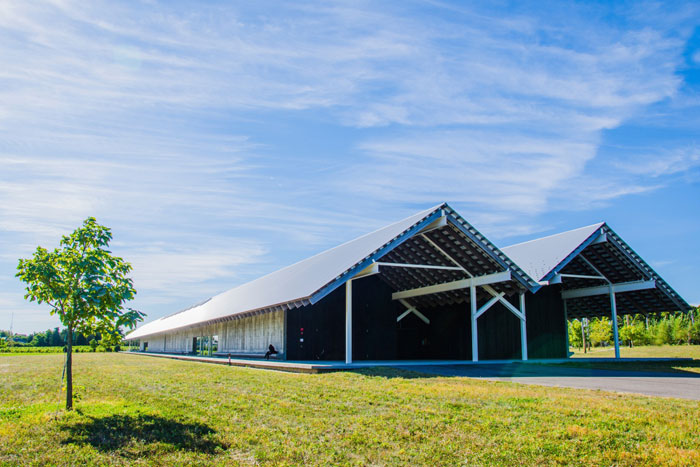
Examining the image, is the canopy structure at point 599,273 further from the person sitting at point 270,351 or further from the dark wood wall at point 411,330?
the person sitting at point 270,351

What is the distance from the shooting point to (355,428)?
25.0ft

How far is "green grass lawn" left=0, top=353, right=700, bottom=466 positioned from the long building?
925 centimetres

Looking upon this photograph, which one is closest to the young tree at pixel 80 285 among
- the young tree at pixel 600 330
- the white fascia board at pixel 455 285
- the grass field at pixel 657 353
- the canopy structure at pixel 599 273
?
the white fascia board at pixel 455 285

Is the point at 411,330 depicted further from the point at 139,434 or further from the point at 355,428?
the point at 139,434

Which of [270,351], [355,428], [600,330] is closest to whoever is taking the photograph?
[355,428]

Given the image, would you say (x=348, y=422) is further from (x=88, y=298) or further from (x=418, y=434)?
(x=88, y=298)

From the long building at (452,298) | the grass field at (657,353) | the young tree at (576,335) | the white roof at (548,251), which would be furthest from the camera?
the young tree at (576,335)

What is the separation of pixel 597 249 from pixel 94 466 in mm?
23933

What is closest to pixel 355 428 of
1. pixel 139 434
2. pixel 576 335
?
pixel 139 434

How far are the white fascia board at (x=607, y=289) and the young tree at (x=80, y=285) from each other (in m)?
23.4

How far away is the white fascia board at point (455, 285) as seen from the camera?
68.9 feet

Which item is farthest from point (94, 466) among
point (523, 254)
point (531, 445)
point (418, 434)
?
point (523, 254)

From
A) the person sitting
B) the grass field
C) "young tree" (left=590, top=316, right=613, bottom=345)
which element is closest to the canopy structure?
the grass field

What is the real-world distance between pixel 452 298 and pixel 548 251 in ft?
17.4
